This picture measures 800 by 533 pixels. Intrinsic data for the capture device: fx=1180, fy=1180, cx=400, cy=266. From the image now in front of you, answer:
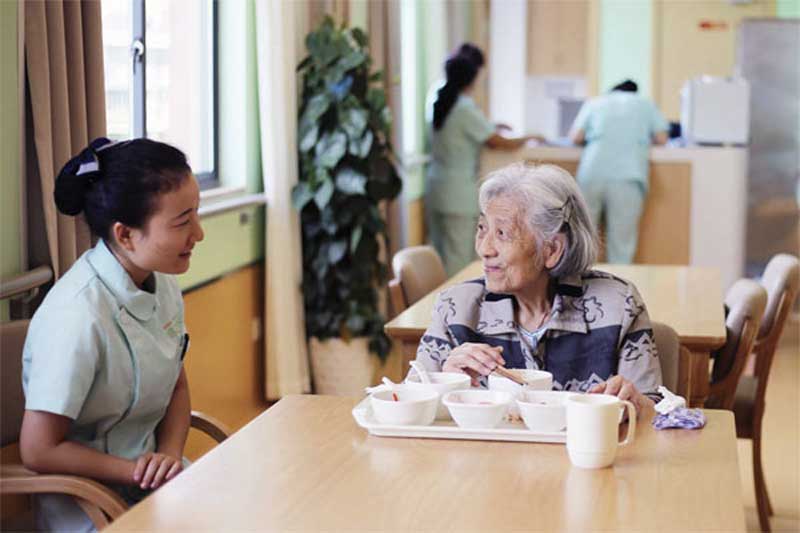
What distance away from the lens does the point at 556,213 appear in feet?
7.99

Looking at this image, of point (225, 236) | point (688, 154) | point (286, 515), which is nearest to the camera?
point (286, 515)

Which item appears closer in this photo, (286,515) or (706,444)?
(286,515)

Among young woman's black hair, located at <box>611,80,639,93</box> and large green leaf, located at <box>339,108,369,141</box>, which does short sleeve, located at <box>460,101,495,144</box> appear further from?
large green leaf, located at <box>339,108,369,141</box>

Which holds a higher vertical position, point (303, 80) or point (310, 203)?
point (303, 80)

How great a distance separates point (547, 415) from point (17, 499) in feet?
4.94

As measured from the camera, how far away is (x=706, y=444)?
6.35 feet

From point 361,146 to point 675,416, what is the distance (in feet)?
10.4

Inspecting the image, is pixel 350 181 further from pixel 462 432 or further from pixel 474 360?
pixel 462 432

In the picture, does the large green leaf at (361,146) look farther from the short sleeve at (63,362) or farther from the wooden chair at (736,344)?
the short sleeve at (63,362)

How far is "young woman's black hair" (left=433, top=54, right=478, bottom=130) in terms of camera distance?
6895mm

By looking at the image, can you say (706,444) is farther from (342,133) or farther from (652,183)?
(652,183)

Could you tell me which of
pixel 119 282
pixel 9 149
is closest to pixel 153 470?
pixel 119 282

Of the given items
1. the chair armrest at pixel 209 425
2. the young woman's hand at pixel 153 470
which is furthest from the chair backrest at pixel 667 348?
the young woman's hand at pixel 153 470

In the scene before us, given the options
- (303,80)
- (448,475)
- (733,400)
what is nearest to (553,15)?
(303,80)
